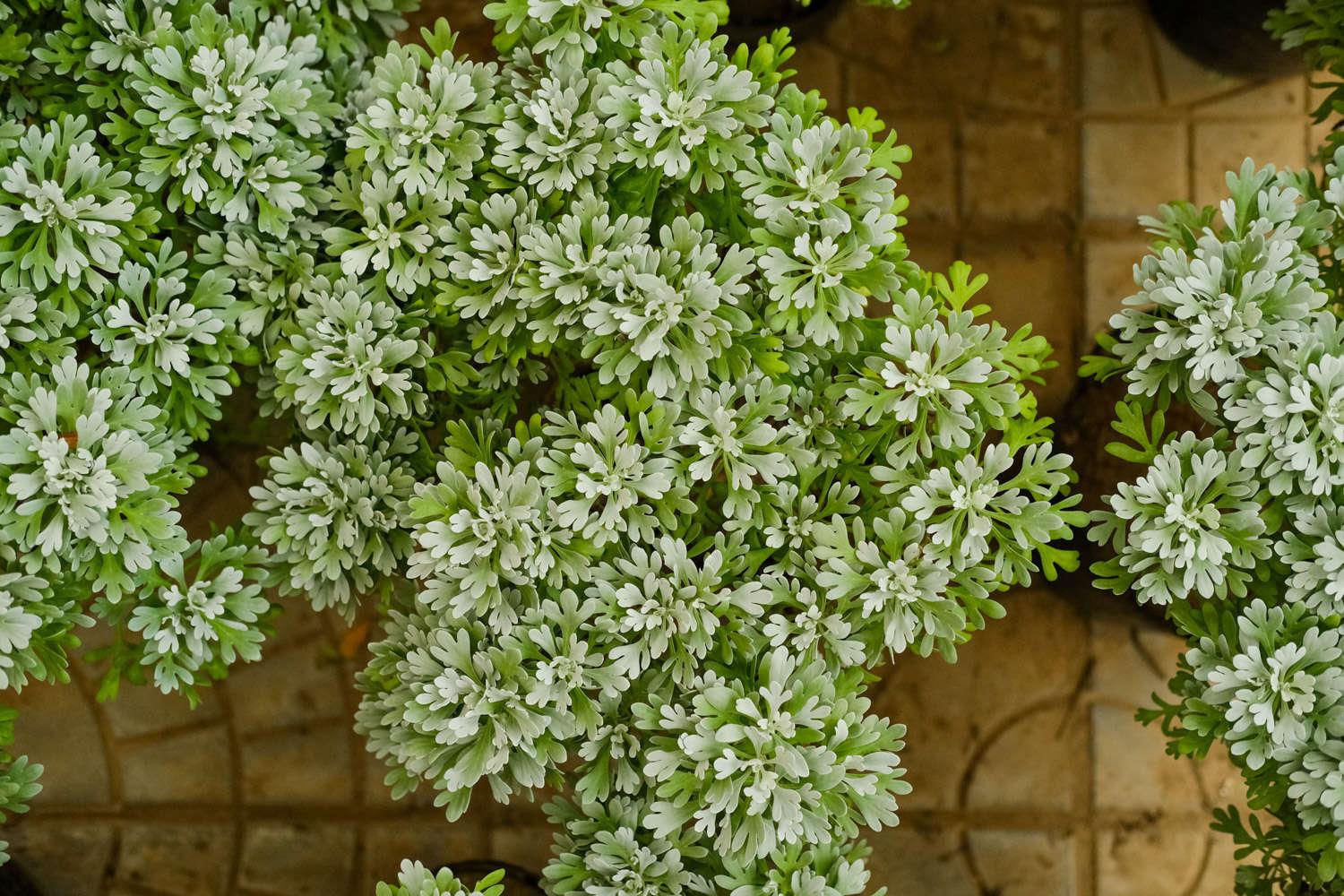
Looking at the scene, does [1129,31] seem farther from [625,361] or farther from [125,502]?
[125,502]

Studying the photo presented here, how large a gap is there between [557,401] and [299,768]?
6.11 feet

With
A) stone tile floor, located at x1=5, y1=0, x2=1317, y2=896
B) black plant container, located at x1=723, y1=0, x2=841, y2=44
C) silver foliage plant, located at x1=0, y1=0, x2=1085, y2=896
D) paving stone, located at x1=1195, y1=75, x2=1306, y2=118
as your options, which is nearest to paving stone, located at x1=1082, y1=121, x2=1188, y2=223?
stone tile floor, located at x1=5, y1=0, x2=1317, y2=896

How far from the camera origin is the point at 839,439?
2.36 meters

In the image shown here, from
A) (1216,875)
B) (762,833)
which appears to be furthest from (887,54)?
(1216,875)

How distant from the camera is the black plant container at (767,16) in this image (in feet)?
10.9

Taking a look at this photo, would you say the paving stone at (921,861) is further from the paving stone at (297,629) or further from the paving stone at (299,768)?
the paving stone at (297,629)

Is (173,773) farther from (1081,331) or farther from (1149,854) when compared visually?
(1081,331)

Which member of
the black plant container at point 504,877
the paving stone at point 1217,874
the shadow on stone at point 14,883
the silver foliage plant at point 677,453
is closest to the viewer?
the silver foliage plant at point 677,453

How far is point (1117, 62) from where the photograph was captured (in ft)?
12.1

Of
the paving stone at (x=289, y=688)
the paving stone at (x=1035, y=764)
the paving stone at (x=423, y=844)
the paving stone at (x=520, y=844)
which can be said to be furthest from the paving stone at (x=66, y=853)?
the paving stone at (x=1035, y=764)

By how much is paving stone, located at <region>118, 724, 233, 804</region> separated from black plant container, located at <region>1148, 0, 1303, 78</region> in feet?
12.9

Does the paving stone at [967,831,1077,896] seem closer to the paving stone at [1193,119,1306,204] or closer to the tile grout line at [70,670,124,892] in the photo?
the paving stone at [1193,119,1306,204]

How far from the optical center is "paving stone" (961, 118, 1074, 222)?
3.69m

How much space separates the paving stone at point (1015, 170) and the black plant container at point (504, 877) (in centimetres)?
254
